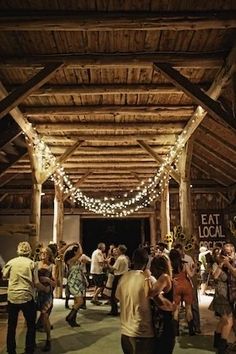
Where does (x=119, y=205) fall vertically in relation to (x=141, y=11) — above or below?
below

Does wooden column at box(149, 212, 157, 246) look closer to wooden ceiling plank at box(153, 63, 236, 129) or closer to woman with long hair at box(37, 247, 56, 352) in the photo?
woman with long hair at box(37, 247, 56, 352)

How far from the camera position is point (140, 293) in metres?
3.00

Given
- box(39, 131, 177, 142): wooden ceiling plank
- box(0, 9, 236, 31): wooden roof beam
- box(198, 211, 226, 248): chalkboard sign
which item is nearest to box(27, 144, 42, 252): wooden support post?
box(39, 131, 177, 142): wooden ceiling plank

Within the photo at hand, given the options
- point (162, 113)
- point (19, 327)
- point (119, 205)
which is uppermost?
point (162, 113)

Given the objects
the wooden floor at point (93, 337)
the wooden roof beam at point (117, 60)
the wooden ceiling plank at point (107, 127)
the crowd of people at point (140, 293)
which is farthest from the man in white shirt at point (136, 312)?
the wooden ceiling plank at point (107, 127)

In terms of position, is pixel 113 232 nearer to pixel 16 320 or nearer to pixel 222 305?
pixel 16 320

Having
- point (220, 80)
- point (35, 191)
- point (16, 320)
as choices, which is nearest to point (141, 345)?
point (16, 320)

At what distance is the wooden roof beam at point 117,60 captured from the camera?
5.07 metres

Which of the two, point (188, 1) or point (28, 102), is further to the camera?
point (28, 102)

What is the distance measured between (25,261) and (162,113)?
3.79 m

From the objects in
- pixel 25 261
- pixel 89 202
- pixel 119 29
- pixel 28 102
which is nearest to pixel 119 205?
pixel 89 202

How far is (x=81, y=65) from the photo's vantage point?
512 cm

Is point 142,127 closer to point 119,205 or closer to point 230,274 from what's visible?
point 230,274

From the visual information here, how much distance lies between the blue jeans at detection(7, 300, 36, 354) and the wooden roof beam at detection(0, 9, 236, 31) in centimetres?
342
